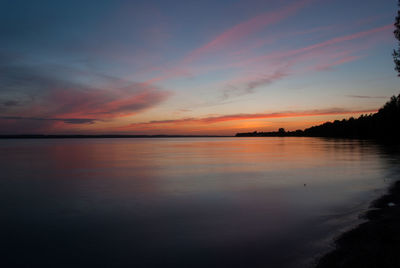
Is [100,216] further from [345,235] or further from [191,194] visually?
[345,235]

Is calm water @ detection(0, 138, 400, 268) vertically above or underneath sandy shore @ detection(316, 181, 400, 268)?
underneath

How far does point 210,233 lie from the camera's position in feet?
32.4

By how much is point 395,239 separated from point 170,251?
6.26 m

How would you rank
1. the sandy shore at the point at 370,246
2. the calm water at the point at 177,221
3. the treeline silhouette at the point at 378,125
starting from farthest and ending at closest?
the treeline silhouette at the point at 378,125
the calm water at the point at 177,221
the sandy shore at the point at 370,246

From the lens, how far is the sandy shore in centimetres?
641

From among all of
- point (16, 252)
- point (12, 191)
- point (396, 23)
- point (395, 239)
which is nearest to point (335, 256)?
point (395, 239)

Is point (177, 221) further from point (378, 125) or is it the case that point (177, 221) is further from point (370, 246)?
point (378, 125)

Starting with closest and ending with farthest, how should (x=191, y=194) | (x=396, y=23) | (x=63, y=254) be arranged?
(x=63, y=254)
(x=191, y=194)
(x=396, y=23)

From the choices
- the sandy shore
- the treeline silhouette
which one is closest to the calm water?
the sandy shore

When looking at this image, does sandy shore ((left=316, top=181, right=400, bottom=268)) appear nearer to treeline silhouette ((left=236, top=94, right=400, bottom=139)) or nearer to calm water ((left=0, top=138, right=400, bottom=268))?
calm water ((left=0, top=138, right=400, bottom=268))

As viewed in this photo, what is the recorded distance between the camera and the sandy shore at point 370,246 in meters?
6.41

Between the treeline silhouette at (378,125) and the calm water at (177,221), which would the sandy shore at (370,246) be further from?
the treeline silhouette at (378,125)

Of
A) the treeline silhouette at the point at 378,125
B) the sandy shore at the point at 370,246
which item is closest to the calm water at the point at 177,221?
the sandy shore at the point at 370,246

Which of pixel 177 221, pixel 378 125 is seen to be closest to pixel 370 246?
pixel 177 221
